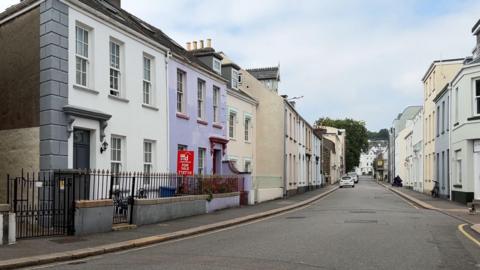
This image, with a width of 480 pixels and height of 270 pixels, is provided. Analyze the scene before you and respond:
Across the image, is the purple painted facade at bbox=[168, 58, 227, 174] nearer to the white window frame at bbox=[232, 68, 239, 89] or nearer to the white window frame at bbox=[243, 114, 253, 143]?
the white window frame at bbox=[232, 68, 239, 89]

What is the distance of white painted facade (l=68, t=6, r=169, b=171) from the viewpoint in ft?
52.5

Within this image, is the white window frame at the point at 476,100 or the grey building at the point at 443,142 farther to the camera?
the grey building at the point at 443,142

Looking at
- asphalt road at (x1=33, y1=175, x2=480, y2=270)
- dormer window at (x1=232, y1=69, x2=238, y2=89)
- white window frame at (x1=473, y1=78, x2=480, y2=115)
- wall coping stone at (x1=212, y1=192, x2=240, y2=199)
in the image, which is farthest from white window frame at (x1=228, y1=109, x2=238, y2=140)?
asphalt road at (x1=33, y1=175, x2=480, y2=270)

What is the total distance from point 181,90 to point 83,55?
278 inches

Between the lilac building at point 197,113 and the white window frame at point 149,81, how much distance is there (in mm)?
1211

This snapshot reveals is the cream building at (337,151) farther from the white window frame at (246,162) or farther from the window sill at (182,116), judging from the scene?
the window sill at (182,116)

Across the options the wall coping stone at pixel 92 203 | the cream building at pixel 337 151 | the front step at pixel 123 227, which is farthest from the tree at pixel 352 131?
the wall coping stone at pixel 92 203

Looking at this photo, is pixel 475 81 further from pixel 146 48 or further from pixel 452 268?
pixel 452 268

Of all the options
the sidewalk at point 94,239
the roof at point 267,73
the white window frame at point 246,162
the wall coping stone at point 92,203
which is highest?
the roof at point 267,73

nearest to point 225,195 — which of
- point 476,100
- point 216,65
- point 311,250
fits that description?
point 216,65

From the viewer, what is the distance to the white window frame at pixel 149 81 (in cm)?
2005

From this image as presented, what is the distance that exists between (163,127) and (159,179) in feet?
10.2

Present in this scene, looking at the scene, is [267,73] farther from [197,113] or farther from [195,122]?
[195,122]

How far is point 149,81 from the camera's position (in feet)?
66.4
